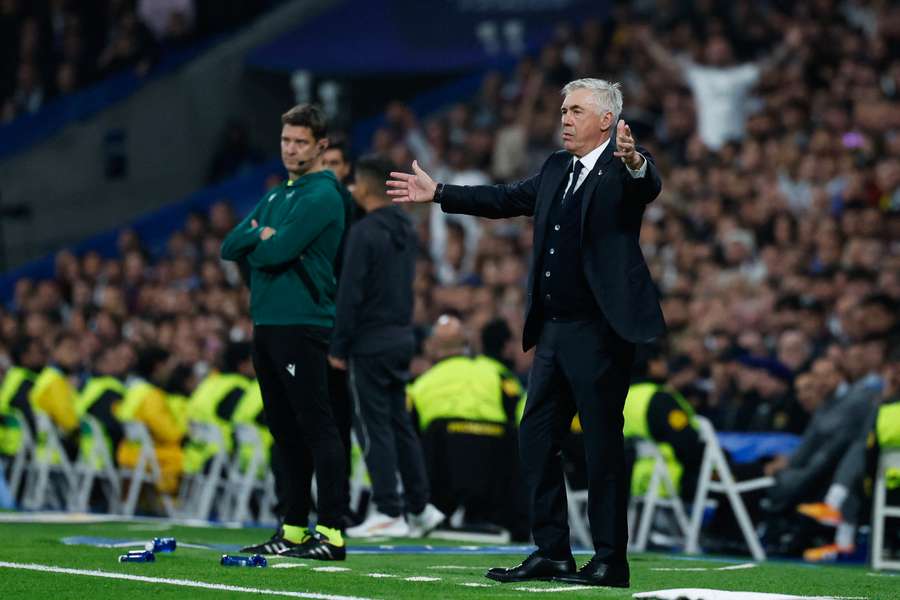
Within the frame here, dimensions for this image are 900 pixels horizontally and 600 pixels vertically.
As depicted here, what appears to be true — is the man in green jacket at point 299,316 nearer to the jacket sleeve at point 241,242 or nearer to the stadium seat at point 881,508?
the jacket sleeve at point 241,242

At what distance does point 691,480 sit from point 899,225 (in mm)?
4096

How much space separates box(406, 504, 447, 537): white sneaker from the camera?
35.6 feet

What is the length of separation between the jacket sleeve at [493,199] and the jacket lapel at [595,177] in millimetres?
310

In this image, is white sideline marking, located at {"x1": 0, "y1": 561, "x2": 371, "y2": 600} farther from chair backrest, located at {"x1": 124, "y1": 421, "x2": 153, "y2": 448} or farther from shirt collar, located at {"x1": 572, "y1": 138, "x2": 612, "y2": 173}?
chair backrest, located at {"x1": 124, "y1": 421, "x2": 153, "y2": 448}

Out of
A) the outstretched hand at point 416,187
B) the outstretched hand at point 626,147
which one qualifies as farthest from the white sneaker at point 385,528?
the outstretched hand at point 626,147

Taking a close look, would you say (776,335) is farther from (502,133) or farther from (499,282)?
(502,133)

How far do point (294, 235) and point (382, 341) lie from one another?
225 cm

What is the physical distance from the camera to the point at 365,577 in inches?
302

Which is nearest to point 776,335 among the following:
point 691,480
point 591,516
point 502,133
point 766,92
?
point 691,480

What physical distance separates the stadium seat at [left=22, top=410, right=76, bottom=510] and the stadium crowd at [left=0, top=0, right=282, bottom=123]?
9.85m

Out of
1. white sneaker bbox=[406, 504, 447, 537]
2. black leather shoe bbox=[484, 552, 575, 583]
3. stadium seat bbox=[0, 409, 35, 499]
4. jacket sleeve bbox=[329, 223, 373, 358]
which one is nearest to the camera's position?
black leather shoe bbox=[484, 552, 575, 583]

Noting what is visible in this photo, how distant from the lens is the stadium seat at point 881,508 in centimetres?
1059

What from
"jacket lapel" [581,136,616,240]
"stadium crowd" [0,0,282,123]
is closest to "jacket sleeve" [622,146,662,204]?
"jacket lapel" [581,136,616,240]

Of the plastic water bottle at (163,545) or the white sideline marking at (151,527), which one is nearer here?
the plastic water bottle at (163,545)
